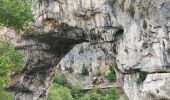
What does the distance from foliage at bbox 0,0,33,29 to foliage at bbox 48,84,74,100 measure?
24640mm

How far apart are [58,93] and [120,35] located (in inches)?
818

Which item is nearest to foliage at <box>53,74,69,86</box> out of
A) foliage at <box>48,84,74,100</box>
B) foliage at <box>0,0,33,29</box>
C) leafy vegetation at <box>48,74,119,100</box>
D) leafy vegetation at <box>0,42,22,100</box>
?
leafy vegetation at <box>48,74,119,100</box>

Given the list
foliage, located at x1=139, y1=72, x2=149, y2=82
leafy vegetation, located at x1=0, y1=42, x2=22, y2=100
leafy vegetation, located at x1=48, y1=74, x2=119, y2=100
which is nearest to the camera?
leafy vegetation, located at x1=0, y1=42, x2=22, y2=100

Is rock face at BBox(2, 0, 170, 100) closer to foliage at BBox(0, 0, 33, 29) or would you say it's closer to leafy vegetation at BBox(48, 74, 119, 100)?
foliage at BBox(0, 0, 33, 29)

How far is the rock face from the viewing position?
20.5 meters

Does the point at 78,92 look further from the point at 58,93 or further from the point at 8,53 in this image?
the point at 8,53

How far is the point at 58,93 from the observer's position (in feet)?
140

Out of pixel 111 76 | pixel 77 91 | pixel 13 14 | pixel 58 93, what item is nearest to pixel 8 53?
pixel 13 14

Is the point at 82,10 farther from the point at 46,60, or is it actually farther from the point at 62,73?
the point at 62,73

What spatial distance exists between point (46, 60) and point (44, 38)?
2.24 meters

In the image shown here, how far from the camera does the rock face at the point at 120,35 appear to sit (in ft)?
67.4

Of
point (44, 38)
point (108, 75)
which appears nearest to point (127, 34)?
point (44, 38)

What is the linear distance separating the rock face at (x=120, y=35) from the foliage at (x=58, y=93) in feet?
48.0

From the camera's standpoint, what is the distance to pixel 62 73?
50.3 metres
